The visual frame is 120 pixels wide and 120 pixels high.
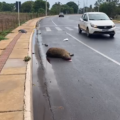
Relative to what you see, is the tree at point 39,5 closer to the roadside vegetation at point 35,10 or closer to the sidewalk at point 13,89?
the roadside vegetation at point 35,10

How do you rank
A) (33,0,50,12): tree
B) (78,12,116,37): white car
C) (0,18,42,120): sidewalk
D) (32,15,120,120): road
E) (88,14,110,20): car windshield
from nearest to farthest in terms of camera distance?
(0,18,42,120): sidewalk < (32,15,120,120): road < (78,12,116,37): white car < (88,14,110,20): car windshield < (33,0,50,12): tree

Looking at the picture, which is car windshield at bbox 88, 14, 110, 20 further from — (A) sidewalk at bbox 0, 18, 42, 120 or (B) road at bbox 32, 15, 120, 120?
(A) sidewalk at bbox 0, 18, 42, 120

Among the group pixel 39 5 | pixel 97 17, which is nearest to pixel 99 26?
pixel 97 17

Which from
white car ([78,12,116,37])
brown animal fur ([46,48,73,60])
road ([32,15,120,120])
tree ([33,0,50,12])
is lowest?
road ([32,15,120,120])

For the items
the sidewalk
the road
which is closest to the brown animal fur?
the road

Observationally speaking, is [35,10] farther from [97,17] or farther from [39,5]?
[97,17]

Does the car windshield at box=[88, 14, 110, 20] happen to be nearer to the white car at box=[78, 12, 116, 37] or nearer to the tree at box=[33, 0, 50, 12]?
the white car at box=[78, 12, 116, 37]

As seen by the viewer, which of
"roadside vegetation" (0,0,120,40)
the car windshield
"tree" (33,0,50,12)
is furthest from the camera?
"tree" (33,0,50,12)

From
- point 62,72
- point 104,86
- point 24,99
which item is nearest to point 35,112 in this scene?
point 24,99

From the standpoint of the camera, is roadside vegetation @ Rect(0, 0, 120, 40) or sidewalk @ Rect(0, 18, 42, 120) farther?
roadside vegetation @ Rect(0, 0, 120, 40)

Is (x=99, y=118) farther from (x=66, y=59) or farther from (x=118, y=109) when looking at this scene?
(x=66, y=59)

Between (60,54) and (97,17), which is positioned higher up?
(97,17)

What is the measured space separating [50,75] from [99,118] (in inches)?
118

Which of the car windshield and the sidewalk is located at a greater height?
the car windshield
